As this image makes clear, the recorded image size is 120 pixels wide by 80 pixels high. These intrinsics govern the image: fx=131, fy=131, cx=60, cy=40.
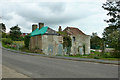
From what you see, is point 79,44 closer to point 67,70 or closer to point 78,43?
point 78,43

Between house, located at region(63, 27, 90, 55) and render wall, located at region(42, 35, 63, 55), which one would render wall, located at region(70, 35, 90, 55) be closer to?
house, located at region(63, 27, 90, 55)

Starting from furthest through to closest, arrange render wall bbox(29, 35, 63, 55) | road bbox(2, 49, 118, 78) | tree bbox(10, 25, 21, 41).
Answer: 1. tree bbox(10, 25, 21, 41)
2. render wall bbox(29, 35, 63, 55)
3. road bbox(2, 49, 118, 78)

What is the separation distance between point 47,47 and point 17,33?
34.1 metres

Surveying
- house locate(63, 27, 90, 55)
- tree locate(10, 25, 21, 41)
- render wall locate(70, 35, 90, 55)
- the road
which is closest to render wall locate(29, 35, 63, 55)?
house locate(63, 27, 90, 55)

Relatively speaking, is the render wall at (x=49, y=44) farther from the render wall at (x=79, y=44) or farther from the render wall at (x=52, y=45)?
the render wall at (x=79, y=44)

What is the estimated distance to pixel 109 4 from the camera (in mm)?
26078

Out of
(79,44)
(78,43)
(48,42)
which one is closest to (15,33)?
(48,42)

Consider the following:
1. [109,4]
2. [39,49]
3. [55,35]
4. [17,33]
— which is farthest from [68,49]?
[17,33]

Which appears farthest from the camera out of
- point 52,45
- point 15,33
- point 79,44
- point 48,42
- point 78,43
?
point 15,33

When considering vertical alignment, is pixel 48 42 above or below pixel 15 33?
below

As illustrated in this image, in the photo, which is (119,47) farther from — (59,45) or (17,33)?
(17,33)

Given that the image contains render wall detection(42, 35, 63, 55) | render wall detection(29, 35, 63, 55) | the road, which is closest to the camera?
the road

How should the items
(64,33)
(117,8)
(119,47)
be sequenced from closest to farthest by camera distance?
(119,47)
(117,8)
(64,33)

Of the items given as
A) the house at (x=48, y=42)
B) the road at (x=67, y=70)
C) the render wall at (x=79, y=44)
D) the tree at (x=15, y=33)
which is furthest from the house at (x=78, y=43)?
the tree at (x=15, y=33)
